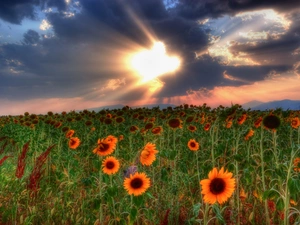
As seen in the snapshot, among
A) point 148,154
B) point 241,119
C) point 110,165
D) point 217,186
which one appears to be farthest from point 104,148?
point 241,119

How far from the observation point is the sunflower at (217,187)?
3.06 meters

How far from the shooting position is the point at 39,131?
9.34m

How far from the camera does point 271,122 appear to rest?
440cm

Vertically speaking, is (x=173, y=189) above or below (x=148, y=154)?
below

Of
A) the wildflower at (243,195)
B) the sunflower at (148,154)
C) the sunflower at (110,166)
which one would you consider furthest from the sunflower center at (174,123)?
the sunflower at (110,166)

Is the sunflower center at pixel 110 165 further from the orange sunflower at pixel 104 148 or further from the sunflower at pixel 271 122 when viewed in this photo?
the sunflower at pixel 271 122

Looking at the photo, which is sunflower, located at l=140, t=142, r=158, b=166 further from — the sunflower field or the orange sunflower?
the orange sunflower

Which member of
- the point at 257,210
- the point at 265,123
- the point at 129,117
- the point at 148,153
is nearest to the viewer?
the point at 265,123

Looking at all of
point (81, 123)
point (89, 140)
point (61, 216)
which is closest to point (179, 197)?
point (61, 216)

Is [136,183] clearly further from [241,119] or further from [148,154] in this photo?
[241,119]

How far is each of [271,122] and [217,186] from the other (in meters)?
1.63

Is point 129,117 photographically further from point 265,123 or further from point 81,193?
point 265,123

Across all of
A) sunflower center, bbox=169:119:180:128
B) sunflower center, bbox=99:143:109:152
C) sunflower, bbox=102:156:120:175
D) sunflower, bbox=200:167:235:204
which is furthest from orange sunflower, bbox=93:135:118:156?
sunflower center, bbox=169:119:180:128

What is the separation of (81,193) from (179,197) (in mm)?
1572
